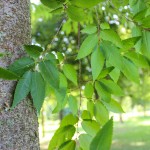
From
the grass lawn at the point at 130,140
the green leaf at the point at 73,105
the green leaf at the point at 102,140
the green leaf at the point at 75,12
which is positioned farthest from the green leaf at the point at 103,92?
the grass lawn at the point at 130,140

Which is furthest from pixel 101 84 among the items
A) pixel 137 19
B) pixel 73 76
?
pixel 137 19

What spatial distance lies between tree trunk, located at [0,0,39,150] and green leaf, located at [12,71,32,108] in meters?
0.02

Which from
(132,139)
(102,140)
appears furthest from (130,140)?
(102,140)

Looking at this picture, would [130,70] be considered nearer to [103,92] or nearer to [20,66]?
[103,92]

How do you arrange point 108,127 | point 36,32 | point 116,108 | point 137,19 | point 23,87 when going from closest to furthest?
point 108,127 < point 23,87 < point 137,19 < point 116,108 < point 36,32

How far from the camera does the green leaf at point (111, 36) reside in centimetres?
82

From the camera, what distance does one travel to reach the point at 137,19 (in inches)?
35.0

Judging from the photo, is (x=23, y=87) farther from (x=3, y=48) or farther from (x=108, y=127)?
(x=108, y=127)

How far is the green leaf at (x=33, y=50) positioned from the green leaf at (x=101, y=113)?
11.8 inches

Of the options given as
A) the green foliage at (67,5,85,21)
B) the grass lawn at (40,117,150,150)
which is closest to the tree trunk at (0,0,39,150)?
the green foliage at (67,5,85,21)

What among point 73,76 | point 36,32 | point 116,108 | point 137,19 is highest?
point 36,32

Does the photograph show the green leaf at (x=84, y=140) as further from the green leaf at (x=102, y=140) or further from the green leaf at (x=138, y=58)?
the green leaf at (x=102, y=140)

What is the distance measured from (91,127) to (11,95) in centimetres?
29

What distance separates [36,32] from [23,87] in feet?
Result: 28.9
